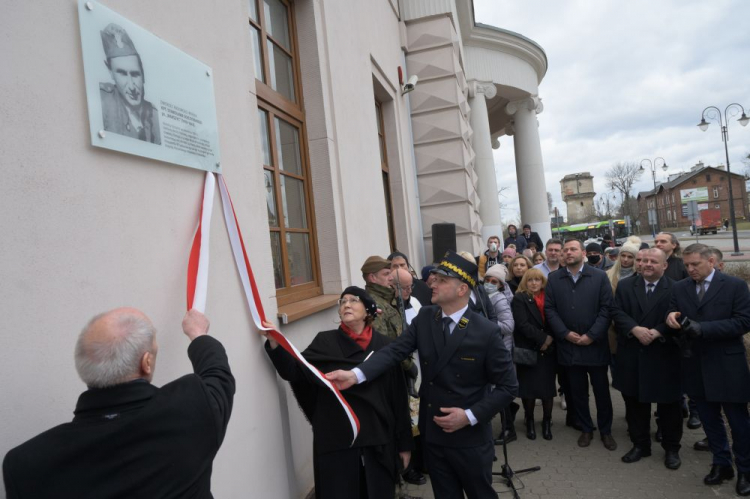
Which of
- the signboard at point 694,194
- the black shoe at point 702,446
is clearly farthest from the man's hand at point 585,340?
the signboard at point 694,194

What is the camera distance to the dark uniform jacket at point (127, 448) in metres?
1.49

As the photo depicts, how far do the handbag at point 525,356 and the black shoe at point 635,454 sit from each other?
1.20 m

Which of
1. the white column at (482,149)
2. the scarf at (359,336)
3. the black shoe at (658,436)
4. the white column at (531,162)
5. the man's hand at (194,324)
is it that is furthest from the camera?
the white column at (531,162)

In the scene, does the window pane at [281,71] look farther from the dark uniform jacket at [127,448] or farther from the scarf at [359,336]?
the dark uniform jacket at [127,448]

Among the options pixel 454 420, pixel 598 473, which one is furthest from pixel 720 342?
pixel 454 420

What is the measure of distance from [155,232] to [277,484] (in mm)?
2056

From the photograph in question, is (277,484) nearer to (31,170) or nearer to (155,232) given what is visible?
(155,232)

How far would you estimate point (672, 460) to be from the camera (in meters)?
4.55

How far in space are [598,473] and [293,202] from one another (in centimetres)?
385

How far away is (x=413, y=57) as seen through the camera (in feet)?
36.9

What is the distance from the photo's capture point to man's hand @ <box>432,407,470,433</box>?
2920mm

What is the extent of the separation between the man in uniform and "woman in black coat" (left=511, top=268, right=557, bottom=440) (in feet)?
14.2

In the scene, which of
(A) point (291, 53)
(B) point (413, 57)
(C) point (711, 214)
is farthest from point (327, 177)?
(C) point (711, 214)

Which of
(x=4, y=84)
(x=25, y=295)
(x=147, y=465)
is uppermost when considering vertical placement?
(x=4, y=84)
